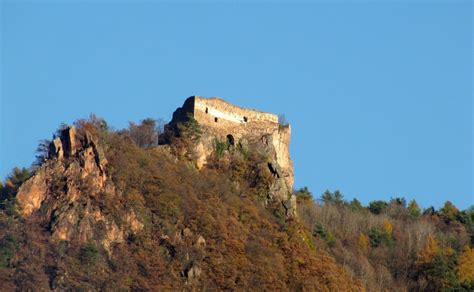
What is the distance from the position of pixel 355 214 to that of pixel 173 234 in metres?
26.8

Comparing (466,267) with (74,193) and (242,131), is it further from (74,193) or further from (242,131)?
(74,193)

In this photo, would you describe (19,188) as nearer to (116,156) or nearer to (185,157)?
(116,156)

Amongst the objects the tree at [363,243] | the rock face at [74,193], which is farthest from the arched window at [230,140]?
the tree at [363,243]

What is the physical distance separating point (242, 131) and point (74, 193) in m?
13.8

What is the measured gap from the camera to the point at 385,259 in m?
93.2

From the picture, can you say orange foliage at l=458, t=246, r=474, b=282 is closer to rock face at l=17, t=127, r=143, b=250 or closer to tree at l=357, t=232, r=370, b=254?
tree at l=357, t=232, r=370, b=254

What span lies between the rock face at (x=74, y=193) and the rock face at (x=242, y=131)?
319 inches

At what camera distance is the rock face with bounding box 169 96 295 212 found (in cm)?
8356

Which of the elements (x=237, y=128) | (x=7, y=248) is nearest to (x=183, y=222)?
(x=7, y=248)

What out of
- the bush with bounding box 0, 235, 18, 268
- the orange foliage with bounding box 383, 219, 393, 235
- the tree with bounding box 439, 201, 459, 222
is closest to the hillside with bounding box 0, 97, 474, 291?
the bush with bounding box 0, 235, 18, 268

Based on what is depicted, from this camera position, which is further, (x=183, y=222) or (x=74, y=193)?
(x=183, y=222)

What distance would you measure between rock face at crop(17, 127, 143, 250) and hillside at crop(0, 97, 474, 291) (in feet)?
0.20

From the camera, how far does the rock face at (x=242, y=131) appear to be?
274ft

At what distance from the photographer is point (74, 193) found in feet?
242
